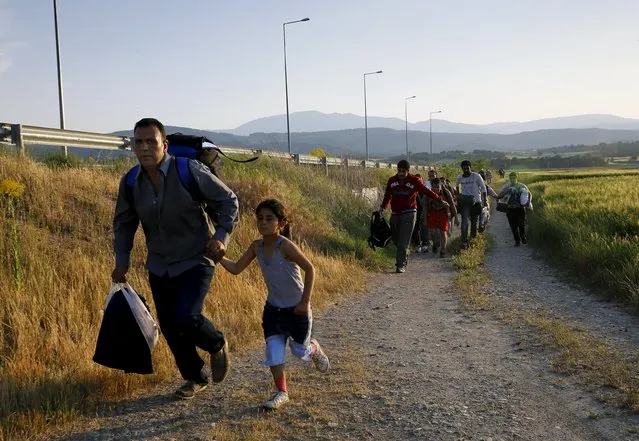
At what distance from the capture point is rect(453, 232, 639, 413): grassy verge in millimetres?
4738

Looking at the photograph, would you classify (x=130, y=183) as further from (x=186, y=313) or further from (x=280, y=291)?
(x=280, y=291)

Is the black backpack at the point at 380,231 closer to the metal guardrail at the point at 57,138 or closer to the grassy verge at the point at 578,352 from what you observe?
the grassy verge at the point at 578,352

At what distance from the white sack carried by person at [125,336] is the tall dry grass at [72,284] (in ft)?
1.17

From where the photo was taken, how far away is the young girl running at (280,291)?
455 centimetres

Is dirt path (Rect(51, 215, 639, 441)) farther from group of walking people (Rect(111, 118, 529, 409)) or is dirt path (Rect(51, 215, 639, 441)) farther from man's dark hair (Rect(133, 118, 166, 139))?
man's dark hair (Rect(133, 118, 166, 139))

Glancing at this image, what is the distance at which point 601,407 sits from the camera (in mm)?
4410

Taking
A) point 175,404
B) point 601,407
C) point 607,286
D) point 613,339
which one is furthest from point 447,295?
point 175,404

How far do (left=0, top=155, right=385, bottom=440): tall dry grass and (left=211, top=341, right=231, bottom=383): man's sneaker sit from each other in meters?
0.62

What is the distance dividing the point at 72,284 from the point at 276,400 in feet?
9.69

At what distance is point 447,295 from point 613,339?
9.74 ft

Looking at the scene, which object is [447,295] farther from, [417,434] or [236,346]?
[417,434]

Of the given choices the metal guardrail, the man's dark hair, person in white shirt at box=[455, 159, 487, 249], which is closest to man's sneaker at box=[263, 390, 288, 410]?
the man's dark hair

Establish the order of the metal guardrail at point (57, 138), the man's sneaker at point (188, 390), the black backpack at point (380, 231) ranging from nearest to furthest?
the man's sneaker at point (188, 390)
the metal guardrail at point (57, 138)
the black backpack at point (380, 231)

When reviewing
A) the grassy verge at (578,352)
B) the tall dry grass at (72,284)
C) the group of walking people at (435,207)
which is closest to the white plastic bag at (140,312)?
the tall dry grass at (72,284)
